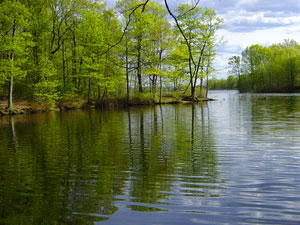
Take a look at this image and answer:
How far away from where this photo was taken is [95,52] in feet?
121

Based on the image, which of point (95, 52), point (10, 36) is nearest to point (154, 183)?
point (10, 36)

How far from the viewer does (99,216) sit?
14.7 ft

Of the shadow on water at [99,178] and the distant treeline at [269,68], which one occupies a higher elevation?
the distant treeline at [269,68]

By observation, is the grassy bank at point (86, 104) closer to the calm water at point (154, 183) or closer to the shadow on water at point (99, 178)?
the shadow on water at point (99, 178)

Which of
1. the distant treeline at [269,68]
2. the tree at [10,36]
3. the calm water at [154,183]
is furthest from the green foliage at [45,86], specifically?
the distant treeline at [269,68]

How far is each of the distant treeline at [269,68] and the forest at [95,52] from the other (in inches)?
1708

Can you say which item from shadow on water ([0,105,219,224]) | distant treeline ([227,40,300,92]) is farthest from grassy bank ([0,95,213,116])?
distant treeline ([227,40,300,92])

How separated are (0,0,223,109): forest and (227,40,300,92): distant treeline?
4337 cm

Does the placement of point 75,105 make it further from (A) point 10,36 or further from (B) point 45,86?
(A) point 10,36

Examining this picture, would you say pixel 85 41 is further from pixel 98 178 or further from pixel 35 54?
pixel 98 178

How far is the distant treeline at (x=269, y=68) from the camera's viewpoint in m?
77.8

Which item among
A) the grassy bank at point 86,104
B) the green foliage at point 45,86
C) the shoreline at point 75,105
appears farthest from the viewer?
the green foliage at point 45,86

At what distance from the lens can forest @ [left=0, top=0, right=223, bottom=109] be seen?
34.3 m

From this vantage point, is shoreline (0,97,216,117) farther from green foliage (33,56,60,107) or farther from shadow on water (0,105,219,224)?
shadow on water (0,105,219,224)
